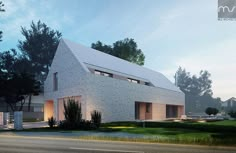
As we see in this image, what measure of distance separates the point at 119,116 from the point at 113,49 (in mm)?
37152

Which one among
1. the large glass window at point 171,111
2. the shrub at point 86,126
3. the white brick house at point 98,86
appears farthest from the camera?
the large glass window at point 171,111

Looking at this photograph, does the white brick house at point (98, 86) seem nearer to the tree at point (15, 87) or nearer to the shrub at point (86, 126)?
the tree at point (15, 87)

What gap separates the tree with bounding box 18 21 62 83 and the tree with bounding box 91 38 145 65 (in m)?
10.2

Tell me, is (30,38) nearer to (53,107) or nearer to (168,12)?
(53,107)

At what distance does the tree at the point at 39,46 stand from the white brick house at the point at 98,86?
28811 mm

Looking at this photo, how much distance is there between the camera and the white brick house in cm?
3450

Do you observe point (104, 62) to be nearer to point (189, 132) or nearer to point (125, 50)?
point (189, 132)

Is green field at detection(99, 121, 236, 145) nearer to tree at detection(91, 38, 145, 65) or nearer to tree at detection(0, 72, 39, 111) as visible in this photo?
tree at detection(0, 72, 39, 111)

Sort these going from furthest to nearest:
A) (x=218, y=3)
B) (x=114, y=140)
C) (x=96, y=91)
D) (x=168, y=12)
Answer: (x=96, y=91) → (x=168, y=12) → (x=218, y=3) → (x=114, y=140)

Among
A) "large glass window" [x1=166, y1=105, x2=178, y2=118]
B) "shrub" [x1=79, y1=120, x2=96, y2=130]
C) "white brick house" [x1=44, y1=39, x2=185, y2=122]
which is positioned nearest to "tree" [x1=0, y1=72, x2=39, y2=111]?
"white brick house" [x1=44, y1=39, x2=185, y2=122]

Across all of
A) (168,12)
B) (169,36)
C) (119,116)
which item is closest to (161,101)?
(119,116)

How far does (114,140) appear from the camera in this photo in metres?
16.6

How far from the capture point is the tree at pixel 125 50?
73.4m

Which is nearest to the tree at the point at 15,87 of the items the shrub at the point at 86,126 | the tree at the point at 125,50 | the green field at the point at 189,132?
the green field at the point at 189,132
